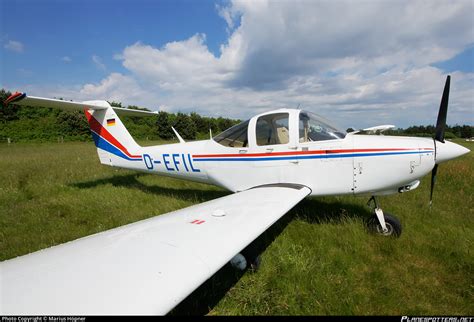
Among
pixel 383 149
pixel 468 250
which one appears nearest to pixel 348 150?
pixel 383 149

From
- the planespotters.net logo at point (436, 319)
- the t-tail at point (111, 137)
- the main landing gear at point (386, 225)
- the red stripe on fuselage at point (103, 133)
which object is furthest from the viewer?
the red stripe on fuselage at point (103, 133)

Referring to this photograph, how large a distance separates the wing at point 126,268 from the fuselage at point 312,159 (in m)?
2.07

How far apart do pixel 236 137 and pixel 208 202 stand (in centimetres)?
182

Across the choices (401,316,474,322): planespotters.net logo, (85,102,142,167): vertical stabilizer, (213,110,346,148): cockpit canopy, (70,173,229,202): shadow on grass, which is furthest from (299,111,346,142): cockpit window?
(85,102,142,167): vertical stabilizer

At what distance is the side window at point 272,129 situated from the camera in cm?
445

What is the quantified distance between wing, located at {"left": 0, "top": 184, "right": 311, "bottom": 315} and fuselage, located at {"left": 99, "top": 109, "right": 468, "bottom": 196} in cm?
207

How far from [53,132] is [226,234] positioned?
4433cm

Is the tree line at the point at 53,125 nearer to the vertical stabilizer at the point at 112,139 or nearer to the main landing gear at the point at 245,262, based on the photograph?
the vertical stabilizer at the point at 112,139

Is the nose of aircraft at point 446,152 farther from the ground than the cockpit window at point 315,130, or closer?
closer

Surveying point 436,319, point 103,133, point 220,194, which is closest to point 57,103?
point 103,133

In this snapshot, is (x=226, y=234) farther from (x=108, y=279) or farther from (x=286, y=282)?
(x=286, y=282)

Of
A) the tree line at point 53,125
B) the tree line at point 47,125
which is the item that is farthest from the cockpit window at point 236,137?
the tree line at point 47,125

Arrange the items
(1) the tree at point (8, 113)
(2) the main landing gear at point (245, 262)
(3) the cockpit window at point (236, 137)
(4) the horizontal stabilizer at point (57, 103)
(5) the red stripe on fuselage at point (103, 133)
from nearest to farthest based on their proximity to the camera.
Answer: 1. (2) the main landing gear at point (245, 262)
2. (4) the horizontal stabilizer at point (57, 103)
3. (3) the cockpit window at point (236, 137)
4. (5) the red stripe on fuselage at point (103, 133)
5. (1) the tree at point (8, 113)

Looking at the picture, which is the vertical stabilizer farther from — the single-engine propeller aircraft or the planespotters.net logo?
the planespotters.net logo
